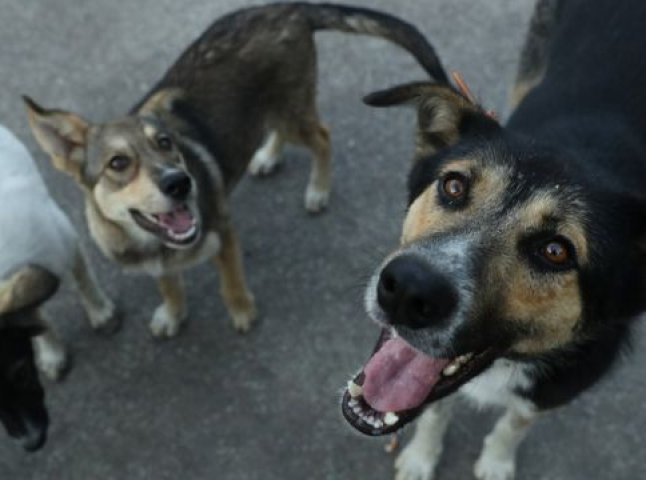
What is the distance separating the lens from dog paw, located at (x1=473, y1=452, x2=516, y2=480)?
12.3 ft

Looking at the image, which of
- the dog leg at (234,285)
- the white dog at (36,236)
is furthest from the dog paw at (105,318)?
the dog leg at (234,285)

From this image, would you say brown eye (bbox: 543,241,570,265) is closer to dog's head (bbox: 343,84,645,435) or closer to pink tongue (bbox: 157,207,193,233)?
dog's head (bbox: 343,84,645,435)

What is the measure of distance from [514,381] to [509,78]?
2.87 m

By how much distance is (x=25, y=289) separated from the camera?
3.18 m

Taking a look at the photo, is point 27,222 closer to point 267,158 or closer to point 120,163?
point 120,163

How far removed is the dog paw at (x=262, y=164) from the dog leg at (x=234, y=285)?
81 cm

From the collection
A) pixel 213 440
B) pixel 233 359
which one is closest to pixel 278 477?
pixel 213 440

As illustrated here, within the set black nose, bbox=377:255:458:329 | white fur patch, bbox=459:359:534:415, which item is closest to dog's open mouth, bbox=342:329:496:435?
white fur patch, bbox=459:359:534:415

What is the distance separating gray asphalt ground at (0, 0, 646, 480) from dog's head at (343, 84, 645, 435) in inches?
43.3

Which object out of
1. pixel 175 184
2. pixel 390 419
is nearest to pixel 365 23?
pixel 175 184

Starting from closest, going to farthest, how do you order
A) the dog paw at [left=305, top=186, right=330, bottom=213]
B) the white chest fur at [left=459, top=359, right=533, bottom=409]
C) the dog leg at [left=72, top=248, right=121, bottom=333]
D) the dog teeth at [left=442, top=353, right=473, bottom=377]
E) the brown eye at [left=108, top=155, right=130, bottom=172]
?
the dog teeth at [left=442, top=353, right=473, bottom=377]
the white chest fur at [left=459, top=359, right=533, bottom=409]
the brown eye at [left=108, top=155, right=130, bottom=172]
the dog leg at [left=72, top=248, right=121, bottom=333]
the dog paw at [left=305, top=186, right=330, bottom=213]

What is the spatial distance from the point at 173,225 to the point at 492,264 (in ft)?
5.73

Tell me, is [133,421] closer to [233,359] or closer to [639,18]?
[233,359]

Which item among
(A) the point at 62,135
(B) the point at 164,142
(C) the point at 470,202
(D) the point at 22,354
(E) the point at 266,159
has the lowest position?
(E) the point at 266,159
